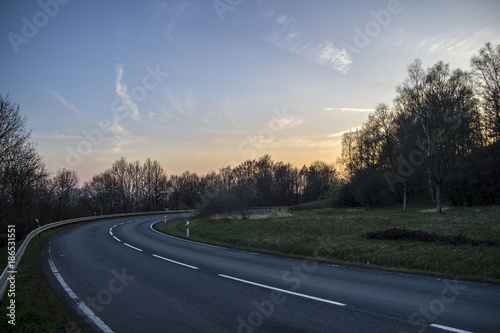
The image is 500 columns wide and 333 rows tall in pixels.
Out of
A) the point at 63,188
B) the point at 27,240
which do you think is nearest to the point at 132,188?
the point at 63,188

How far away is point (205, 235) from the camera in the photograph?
2091 centimetres

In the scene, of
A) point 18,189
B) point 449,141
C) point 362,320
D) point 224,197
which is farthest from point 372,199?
point 18,189

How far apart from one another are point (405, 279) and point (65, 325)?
27.3 feet

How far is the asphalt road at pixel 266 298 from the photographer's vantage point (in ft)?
16.4

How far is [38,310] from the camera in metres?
5.75

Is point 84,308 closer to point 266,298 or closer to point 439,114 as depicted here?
point 266,298

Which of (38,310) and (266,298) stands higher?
(38,310)

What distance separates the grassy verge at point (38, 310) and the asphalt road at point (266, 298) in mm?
285

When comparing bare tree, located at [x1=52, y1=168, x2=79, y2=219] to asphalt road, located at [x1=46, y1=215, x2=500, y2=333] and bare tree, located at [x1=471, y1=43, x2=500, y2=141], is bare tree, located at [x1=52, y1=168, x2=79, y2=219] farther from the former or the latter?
bare tree, located at [x1=471, y1=43, x2=500, y2=141]

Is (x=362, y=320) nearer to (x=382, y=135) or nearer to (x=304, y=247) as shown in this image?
(x=304, y=247)

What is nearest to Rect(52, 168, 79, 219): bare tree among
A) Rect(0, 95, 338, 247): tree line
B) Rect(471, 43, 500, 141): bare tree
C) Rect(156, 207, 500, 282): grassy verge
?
Rect(0, 95, 338, 247): tree line

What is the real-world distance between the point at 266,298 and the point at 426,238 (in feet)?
29.6

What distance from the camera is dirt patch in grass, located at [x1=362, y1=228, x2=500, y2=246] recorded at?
1062 centimetres

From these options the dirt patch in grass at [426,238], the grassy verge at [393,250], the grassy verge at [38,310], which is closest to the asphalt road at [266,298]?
the grassy verge at [38,310]
